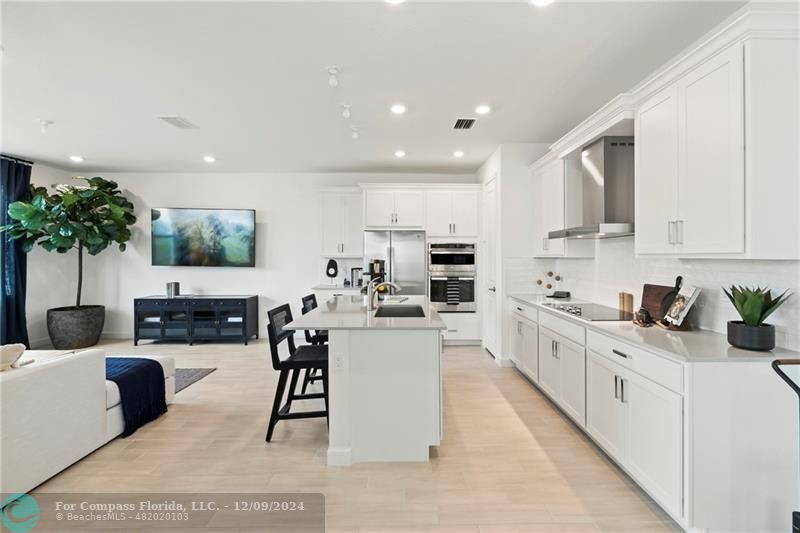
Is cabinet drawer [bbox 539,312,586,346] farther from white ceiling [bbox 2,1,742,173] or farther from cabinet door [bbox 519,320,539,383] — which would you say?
white ceiling [bbox 2,1,742,173]

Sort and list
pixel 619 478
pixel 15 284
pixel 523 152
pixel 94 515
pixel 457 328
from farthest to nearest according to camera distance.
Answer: pixel 457 328, pixel 15 284, pixel 523 152, pixel 619 478, pixel 94 515

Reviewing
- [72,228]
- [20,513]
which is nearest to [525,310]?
[20,513]

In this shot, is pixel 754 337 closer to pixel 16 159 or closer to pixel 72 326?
pixel 72 326

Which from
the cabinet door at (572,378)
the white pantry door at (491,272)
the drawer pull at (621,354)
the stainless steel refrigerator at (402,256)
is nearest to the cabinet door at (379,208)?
the stainless steel refrigerator at (402,256)

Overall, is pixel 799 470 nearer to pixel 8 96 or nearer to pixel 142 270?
pixel 8 96

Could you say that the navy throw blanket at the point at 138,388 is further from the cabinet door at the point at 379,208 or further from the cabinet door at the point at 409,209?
the cabinet door at the point at 409,209

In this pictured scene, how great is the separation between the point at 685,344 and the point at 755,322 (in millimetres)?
309

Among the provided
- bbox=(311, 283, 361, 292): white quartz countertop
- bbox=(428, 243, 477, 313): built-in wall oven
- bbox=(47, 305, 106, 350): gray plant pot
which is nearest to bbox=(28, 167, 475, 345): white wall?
bbox=(311, 283, 361, 292): white quartz countertop

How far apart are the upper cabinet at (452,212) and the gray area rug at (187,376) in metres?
3.48

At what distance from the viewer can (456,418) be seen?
322 cm

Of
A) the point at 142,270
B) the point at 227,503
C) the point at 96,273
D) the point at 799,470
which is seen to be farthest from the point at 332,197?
the point at 799,470

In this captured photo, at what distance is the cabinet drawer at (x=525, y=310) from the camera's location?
3854 millimetres

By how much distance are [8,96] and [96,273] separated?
3.73 m

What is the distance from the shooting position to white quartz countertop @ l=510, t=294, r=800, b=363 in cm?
176
